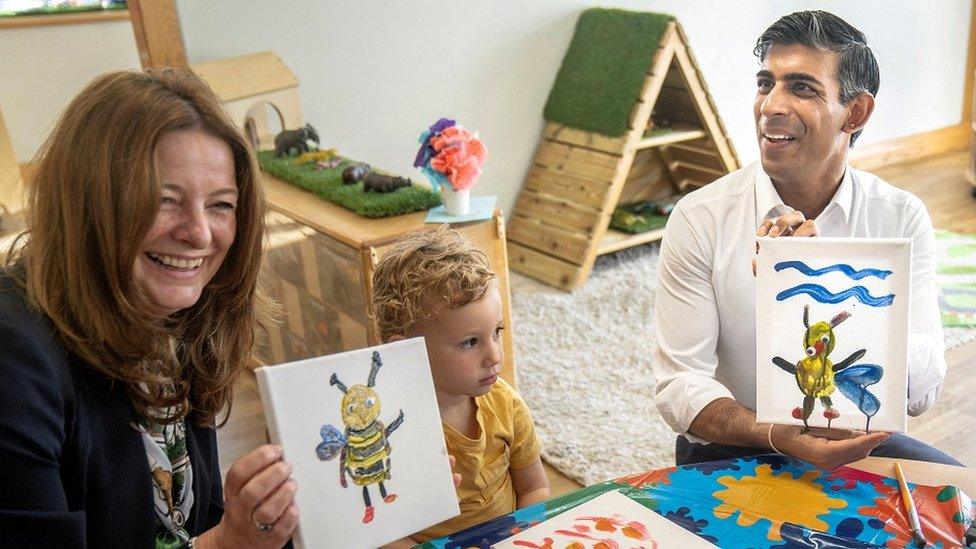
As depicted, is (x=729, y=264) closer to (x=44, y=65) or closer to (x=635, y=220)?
(x=635, y=220)

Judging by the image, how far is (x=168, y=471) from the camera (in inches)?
43.5

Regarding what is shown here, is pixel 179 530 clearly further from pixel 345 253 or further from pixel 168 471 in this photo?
pixel 345 253

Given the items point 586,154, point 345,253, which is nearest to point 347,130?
point 586,154

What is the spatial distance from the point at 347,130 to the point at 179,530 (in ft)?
8.16

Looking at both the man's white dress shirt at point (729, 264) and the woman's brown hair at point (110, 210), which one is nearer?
the woman's brown hair at point (110, 210)

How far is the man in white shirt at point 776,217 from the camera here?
1.44m

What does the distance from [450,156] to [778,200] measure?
1.04 meters

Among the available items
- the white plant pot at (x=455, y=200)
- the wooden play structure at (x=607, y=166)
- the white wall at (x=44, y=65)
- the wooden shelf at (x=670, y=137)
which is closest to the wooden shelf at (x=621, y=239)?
the wooden play structure at (x=607, y=166)

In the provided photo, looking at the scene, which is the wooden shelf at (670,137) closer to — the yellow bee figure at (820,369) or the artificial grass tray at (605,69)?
the artificial grass tray at (605,69)

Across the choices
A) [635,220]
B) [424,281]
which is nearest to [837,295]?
[424,281]

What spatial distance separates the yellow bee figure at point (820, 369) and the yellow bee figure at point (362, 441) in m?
0.51

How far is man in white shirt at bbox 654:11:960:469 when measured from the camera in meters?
1.44

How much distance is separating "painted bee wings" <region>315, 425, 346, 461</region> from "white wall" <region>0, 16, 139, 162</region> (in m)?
4.98

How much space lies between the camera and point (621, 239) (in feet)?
12.3
